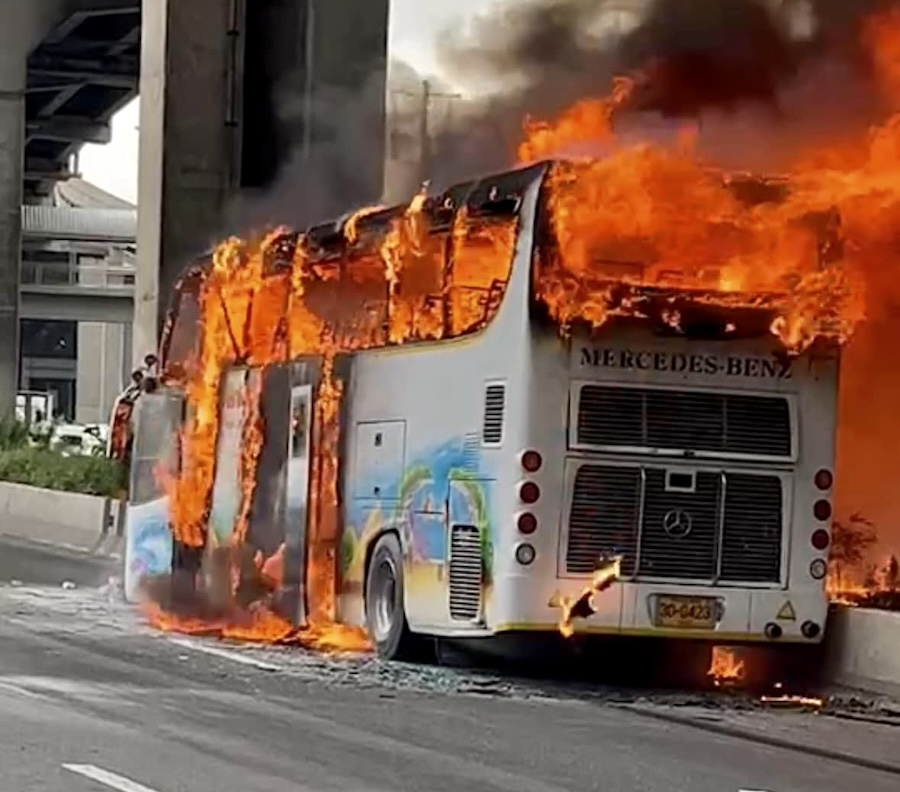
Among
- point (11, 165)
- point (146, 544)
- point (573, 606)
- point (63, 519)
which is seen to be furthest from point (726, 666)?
point (11, 165)

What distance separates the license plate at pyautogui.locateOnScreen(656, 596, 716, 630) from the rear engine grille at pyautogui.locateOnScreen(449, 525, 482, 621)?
1155 mm

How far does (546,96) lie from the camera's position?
2345 cm

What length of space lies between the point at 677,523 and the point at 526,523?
99 centimetres

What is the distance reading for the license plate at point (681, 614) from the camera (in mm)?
14031

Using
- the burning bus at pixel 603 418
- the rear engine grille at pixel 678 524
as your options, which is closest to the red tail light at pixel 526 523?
the burning bus at pixel 603 418

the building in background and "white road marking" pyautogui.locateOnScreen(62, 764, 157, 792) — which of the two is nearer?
"white road marking" pyautogui.locateOnScreen(62, 764, 157, 792)

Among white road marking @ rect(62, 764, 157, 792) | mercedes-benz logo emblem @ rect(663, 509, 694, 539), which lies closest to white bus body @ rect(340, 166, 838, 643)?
mercedes-benz logo emblem @ rect(663, 509, 694, 539)

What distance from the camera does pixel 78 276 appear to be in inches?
3408

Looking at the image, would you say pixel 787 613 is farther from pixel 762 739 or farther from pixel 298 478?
pixel 298 478

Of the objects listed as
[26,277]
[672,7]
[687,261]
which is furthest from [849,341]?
[26,277]

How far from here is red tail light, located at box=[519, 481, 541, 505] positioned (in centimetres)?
1381

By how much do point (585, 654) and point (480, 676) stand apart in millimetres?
987

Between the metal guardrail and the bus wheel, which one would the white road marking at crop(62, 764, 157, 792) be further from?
the metal guardrail

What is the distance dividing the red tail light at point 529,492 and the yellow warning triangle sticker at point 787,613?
1.78 metres
